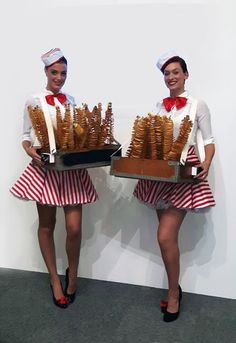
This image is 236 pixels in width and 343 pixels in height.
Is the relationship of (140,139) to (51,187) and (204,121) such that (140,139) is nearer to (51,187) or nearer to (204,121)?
(204,121)

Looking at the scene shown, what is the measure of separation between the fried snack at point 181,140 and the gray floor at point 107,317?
0.92 m

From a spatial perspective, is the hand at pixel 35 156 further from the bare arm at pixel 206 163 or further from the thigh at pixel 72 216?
the bare arm at pixel 206 163

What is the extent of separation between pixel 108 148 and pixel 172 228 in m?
0.55

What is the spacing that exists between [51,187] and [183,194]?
2.32 feet

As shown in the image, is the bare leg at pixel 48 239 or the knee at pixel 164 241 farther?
the bare leg at pixel 48 239

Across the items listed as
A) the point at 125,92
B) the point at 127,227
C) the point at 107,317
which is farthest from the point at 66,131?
the point at 107,317

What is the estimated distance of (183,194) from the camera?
1974mm

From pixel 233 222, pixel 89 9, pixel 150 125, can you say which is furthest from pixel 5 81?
pixel 233 222

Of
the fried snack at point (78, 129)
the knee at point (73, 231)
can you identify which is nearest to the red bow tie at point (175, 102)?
the fried snack at point (78, 129)

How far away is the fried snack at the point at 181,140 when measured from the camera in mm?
1771

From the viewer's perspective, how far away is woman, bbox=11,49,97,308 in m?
2.06

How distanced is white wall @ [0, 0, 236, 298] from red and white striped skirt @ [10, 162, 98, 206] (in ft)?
1.50

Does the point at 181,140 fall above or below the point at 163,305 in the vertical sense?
above

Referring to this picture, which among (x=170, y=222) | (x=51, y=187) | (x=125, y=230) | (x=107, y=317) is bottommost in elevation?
(x=107, y=317)
